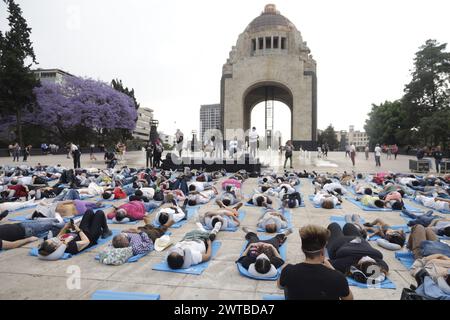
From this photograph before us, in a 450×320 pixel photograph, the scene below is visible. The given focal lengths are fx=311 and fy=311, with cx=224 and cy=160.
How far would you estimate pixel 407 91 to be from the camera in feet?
138

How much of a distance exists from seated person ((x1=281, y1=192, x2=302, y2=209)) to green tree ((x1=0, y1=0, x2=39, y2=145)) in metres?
33.7

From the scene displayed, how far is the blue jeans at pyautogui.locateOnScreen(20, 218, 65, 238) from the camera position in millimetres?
6141

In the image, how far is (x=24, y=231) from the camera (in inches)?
237

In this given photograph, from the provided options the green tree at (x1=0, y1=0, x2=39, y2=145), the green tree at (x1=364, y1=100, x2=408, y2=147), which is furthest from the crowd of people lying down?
the green tree at (x1=364, y1=100, x2=408, y2=147)

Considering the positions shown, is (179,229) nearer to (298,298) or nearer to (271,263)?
(271,263)

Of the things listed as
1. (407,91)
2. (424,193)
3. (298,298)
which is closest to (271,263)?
(298,298)

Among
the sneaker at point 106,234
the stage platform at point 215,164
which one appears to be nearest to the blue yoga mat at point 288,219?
the sneaker at point 106,234

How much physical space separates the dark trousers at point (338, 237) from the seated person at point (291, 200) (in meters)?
3.65

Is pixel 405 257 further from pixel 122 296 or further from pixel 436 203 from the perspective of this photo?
pixel 436 203

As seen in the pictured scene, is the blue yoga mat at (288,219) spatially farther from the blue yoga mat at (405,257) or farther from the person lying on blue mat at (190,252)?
the blue yoga mat at (405,257)

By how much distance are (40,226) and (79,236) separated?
1378mm

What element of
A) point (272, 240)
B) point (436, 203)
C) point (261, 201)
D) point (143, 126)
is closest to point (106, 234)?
point (272, 240)

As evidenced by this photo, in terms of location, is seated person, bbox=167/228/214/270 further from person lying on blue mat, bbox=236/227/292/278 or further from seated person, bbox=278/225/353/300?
seated person, bbox=278/225/353/300
